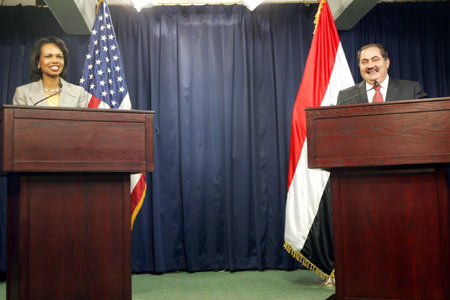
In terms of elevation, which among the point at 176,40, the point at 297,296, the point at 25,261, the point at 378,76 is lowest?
the point at 297,296

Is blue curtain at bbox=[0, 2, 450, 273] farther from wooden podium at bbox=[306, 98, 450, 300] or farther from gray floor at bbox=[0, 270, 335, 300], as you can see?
wooden podium at bbox=[306, 98, 450, 300]

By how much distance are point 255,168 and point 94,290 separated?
9.28 feet

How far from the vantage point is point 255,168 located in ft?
15.9

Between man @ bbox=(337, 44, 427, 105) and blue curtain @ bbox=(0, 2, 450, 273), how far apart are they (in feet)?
5.74

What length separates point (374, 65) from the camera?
10.4 ft

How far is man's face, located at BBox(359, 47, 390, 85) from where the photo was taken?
10.4ft

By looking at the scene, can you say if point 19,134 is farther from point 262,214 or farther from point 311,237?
point 262,214

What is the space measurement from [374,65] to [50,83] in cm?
204

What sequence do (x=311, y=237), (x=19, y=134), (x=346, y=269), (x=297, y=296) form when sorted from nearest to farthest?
(x=19, y=134)
(x=346, y=269)
(x=297, y=296)
(x=311, y=237)

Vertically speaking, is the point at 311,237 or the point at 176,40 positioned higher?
the point at 176,40

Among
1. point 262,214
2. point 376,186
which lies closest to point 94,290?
point 376,186

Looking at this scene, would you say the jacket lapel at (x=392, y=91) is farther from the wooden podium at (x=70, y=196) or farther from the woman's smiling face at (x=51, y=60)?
the woman's smiling face at (x=51, y=60)

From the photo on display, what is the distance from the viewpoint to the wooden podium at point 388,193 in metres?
2.19

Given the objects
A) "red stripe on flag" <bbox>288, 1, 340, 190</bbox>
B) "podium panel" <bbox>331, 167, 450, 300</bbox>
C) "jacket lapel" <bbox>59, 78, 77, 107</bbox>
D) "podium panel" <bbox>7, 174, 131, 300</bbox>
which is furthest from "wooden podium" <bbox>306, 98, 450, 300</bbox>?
"red stripe on flag" <bbox>288, 1, 340, 190</bbox>
